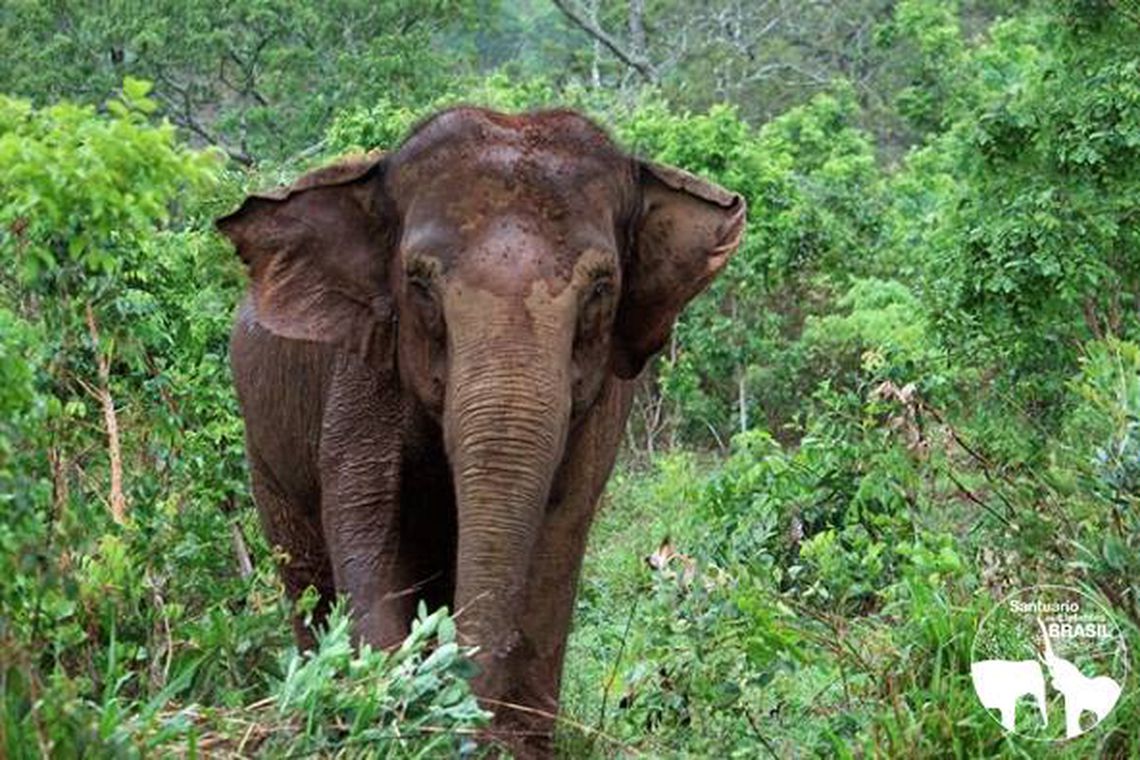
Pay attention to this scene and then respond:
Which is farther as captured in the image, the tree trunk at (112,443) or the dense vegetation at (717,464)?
the tree trunk at (112,443)

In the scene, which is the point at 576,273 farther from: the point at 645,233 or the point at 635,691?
the point at 635,691

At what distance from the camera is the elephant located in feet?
19.7

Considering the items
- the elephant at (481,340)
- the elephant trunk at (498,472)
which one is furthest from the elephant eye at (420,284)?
the elephant trunk at (498,472)

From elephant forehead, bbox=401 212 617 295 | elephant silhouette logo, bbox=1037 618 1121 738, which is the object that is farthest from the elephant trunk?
elephant silhouette logo, bbox=1037 618 1121 738

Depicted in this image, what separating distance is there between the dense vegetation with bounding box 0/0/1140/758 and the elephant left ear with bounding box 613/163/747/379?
353 millimetres

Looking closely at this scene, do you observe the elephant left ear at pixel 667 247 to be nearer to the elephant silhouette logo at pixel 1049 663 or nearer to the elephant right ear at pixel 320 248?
the elephant right ear at pixel 320 248

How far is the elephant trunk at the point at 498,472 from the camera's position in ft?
19.2

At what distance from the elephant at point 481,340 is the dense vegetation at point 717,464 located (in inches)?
11.1

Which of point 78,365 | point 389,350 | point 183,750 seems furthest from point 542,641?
point 183,750

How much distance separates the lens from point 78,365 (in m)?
7.23

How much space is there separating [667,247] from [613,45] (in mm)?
31329

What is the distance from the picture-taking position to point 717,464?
16938 millimetres

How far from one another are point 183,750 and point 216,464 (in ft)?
15.1

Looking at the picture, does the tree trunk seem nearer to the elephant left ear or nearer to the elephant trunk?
the elephant trunk
